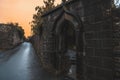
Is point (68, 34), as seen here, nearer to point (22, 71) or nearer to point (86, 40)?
point (86, 40)

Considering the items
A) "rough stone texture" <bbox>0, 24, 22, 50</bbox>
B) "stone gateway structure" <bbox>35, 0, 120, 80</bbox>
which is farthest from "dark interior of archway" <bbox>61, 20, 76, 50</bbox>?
"rough stone texture" <bbox>0, 24, 22, 50</bbox>

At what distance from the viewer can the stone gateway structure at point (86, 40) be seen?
5.12 m

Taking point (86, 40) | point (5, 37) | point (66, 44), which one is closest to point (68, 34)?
point (66, 44)

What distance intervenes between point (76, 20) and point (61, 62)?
2.38 metres

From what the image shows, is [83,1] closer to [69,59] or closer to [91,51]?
[91,51]

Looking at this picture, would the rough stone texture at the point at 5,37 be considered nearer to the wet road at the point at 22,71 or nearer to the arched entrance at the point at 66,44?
the wet road at the point at 22,71

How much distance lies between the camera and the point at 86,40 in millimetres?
6121

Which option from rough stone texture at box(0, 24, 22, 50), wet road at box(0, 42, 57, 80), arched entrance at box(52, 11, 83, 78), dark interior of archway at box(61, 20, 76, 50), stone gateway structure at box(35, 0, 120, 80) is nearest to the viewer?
stone gateway structure at box(35, 0, 120, 80)

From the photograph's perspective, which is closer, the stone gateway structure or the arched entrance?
the stone gateway structure

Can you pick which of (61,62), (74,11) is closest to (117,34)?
(74,11)

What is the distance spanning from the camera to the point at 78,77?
667 centimetres

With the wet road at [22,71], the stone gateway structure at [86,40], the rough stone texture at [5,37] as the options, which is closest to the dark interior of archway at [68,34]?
the stone gateway structure at [86,40]

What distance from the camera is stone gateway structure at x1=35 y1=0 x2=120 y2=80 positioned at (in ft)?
16.8

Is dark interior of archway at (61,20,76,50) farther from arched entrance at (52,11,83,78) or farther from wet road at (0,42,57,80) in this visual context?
wet road at (0,42,57,80)
